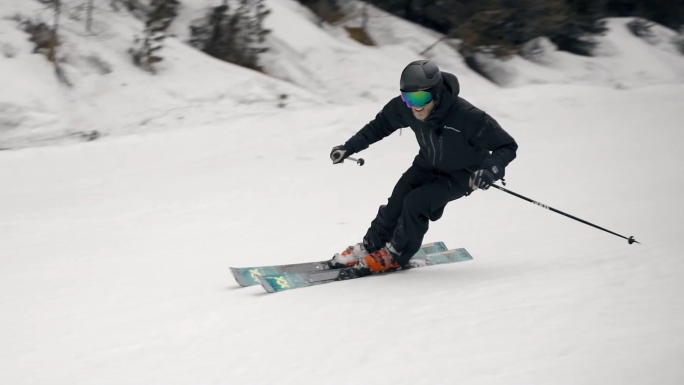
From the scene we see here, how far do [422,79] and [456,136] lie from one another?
0.49 metres

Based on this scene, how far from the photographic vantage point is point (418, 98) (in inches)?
201

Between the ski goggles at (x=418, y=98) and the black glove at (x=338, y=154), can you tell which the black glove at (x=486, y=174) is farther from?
the black glove at (x=338, y=154)

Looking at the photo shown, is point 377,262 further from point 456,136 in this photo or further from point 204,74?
point 204,74

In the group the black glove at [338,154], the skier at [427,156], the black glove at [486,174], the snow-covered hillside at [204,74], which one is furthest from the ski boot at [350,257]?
the snow-covered hillside at [204,74]

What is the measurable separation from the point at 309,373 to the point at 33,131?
301 inches

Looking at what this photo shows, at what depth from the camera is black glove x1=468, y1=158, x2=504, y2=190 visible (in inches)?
192

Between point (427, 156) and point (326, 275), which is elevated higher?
point (427, 156)

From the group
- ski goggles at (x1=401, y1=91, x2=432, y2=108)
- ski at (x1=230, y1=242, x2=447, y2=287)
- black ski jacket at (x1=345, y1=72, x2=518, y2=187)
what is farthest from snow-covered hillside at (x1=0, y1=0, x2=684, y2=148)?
ski goggles at (x1=401, y1=91, x2=432, y2=108)

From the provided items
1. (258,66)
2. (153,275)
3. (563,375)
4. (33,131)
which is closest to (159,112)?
(33,131)

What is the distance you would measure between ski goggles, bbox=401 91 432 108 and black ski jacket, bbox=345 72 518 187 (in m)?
0.11

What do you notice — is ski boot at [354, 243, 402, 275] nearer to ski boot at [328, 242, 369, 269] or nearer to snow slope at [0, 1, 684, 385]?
ski boot at [328, 242, 369, 269]

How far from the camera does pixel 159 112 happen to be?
36.6 feet

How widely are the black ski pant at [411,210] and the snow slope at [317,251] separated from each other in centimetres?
29

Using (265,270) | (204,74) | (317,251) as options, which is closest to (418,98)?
(265,270)
